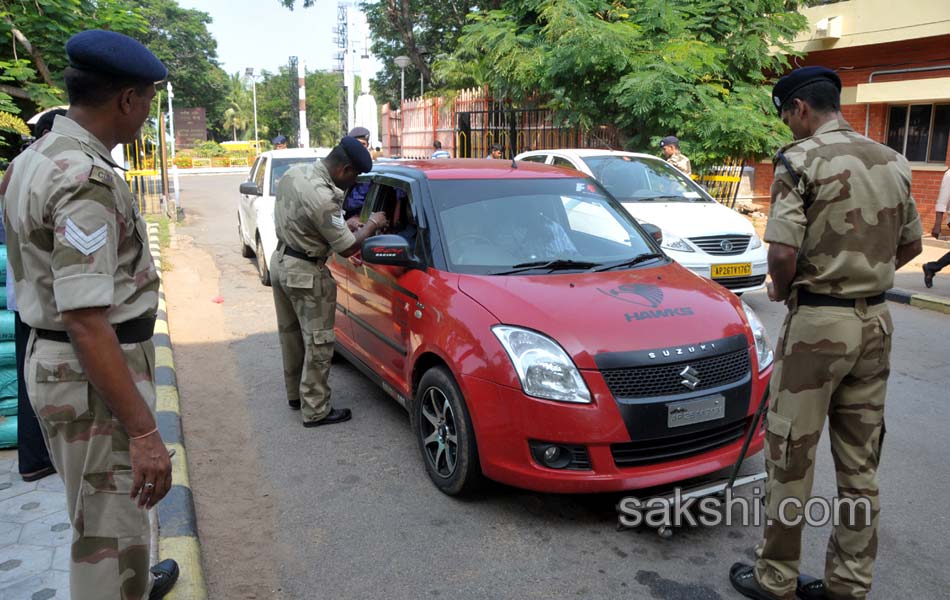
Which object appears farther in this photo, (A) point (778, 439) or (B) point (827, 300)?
(A) point (778, 439)

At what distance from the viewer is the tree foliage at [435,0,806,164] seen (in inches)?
502

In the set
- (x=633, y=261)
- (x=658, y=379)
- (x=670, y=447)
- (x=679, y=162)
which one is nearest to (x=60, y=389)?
(x=658, y=379)

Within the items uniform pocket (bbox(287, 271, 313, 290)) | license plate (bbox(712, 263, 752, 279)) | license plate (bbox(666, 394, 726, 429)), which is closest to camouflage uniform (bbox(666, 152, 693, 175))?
license plate (bbox(712, 263, 752, 279))

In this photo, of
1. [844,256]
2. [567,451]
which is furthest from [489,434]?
[844,256]

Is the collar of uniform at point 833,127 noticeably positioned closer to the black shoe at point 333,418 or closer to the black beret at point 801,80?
the black beret at point 801,80

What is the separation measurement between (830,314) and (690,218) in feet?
18.9

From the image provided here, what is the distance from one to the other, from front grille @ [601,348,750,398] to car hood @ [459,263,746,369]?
0.10 metres

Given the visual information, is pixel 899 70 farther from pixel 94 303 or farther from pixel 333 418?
pixel 94 303

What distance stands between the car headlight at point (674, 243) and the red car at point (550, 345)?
317 cm

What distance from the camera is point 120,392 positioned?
2.17 m

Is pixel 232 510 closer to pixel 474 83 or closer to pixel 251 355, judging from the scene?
pixel 251 355

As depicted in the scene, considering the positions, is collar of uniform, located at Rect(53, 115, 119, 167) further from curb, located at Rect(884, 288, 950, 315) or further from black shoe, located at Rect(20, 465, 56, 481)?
curb, located at Rect(884, 288, 950, 315)

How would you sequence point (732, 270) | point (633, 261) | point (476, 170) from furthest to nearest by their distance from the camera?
point (732, 270) < point (476, 170) < point (633, 261)

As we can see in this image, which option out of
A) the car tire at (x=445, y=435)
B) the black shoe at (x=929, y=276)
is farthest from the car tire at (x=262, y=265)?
the black shoe at (x=929, y=276)
